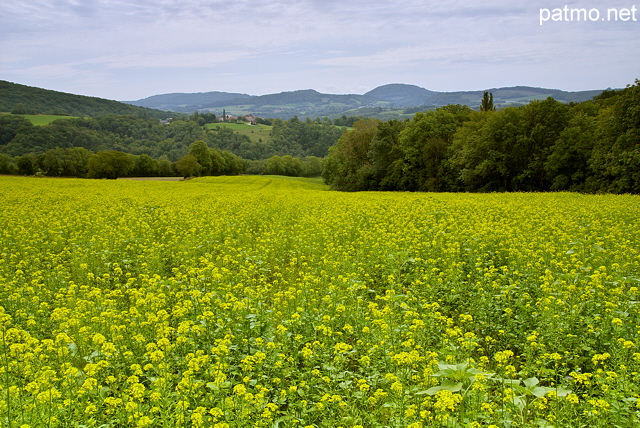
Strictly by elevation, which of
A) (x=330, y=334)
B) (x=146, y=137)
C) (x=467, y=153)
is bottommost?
(x=330, y=334)

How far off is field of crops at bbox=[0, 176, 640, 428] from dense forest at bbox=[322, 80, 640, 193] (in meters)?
30.5

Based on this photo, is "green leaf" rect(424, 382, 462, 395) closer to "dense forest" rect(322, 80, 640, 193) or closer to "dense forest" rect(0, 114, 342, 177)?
"dense forest" rect(322, 80, 640, 193)

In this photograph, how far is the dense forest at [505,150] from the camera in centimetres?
3800

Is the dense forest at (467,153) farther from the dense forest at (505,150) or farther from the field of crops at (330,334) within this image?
the field of crops at (330,334)

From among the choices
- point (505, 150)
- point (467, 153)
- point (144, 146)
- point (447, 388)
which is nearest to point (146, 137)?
point (144, 146)

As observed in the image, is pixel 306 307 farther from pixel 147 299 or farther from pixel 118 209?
pixel 118 209

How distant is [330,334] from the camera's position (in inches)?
230

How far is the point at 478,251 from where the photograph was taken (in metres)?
11.6

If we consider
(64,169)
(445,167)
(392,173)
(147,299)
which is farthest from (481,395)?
(64,169)

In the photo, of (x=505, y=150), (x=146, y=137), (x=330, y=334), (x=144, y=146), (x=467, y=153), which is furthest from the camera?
(x=146, y=137)

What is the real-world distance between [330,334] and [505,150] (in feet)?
162

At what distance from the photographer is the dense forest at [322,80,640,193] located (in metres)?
38.0

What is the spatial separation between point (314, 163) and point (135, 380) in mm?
125529

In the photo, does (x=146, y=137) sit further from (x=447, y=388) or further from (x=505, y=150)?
(x=447, y=388)
